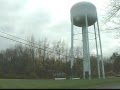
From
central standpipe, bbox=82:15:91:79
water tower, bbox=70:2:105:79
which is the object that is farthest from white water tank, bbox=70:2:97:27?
central standpipe, bbox=82:15:91:79

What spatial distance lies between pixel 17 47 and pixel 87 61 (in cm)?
4190

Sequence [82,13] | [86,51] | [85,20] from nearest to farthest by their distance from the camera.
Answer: [85,20]
[82,13]
[86,51]

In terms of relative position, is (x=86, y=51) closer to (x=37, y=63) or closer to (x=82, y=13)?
(x=82, y=13)

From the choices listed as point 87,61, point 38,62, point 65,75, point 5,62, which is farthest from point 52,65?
point 87,61

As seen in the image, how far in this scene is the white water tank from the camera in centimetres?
4469

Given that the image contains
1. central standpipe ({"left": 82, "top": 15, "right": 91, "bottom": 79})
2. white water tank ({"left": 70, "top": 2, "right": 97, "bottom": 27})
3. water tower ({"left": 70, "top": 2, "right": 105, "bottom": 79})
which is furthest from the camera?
white water tank ({"left": 70, "top": 2, "right": 97, "bottom": 27})

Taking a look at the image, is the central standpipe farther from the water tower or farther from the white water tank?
the white water tank

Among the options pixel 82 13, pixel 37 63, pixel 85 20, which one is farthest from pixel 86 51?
pixel 37 63

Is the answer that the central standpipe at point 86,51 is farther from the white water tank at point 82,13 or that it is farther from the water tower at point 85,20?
the white water tank at point 82,13

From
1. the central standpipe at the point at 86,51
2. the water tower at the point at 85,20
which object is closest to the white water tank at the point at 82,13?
the water tower at the point at 85,20

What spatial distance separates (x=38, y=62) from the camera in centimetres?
6856

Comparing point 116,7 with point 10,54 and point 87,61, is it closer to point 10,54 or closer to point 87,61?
point 87,61

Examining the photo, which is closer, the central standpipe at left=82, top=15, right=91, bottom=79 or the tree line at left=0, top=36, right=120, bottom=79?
the central standpipe at left=82, top=15, right=91, bottom=79

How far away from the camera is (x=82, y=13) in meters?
44.6
